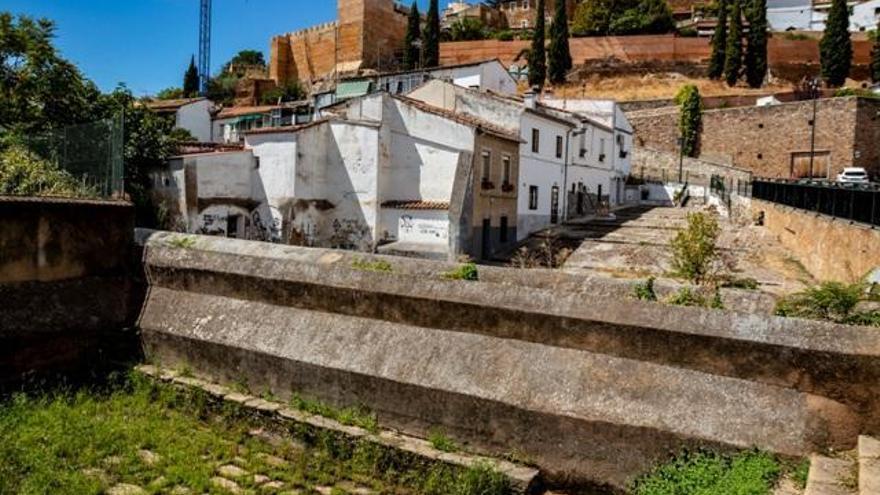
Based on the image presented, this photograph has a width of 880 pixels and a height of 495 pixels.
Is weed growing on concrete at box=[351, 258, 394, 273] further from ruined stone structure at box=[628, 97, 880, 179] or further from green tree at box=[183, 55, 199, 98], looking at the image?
green tree at box=[183, 55, 199, 98]

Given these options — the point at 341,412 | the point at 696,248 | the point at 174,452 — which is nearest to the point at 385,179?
the point at 696,248

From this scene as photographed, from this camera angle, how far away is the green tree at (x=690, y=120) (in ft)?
160

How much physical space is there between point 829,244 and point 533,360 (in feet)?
39.0

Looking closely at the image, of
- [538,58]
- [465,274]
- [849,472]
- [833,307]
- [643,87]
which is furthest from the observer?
[643,87]

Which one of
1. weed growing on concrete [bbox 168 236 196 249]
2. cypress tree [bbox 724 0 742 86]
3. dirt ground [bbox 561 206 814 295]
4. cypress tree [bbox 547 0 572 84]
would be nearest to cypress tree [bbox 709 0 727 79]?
cypress tree [bbox 724 0 742 86]

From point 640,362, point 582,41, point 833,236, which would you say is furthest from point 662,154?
point 640,362

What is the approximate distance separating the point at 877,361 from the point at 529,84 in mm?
56591

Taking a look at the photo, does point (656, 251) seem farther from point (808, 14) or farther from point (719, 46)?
point (808, 14)

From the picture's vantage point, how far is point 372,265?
600 cm

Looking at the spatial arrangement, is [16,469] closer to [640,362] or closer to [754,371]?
[640,362]

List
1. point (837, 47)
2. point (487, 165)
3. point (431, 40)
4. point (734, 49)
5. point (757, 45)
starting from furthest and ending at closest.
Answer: point (431, 40), point (734, 49), point (757, 45), point (837, 47), point (487, 165)

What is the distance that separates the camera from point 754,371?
400cm

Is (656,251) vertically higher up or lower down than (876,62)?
lower down

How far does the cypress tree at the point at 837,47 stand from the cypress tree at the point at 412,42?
35592mm
